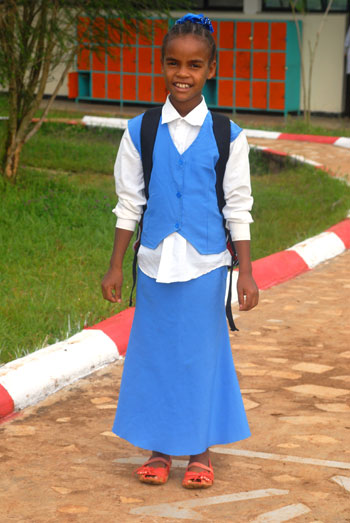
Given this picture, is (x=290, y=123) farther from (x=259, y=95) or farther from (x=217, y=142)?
(x=217, y=142)

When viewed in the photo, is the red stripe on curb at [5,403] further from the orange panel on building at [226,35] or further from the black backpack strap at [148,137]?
the orange panel on building at [226,35]

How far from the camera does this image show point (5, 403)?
13.3 feet

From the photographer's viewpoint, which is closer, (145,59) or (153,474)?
(153,474)

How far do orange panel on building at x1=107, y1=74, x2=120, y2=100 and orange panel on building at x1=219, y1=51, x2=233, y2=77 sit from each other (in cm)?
222

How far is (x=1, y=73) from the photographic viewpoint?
916 centimetres

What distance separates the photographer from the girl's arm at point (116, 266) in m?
3.37

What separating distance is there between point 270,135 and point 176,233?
11122 millimetres

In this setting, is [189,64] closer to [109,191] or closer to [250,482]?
[250,482]

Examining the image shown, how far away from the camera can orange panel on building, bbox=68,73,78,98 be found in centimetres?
1848

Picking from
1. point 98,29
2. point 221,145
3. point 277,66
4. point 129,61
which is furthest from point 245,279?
point 129,61

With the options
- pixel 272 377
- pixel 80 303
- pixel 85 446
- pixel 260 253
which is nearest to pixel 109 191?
pixel 260 253

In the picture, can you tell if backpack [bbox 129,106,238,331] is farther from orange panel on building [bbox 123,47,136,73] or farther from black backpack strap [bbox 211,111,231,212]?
orange panel on building [bbox 123,47,136,73]

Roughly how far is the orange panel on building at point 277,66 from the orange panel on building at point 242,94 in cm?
55

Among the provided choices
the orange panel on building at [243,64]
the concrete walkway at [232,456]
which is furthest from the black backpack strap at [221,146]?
the orange panel on building at [243,64]
